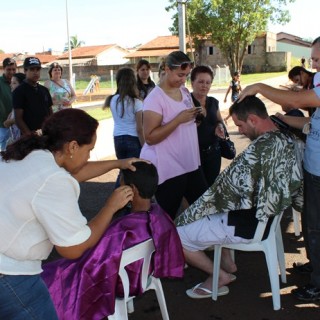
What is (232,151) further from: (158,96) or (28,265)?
(28,265)

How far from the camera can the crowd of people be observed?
1646 mm

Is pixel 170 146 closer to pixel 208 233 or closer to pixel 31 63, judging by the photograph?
pixel 208 233

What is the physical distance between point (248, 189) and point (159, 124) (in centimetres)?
90

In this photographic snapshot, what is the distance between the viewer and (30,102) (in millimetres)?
5145

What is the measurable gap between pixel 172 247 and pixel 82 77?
41187mm

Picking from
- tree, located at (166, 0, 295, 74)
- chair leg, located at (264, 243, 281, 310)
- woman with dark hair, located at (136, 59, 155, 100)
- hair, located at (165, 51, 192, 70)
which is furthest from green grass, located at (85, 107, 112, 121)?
tree, located at (166, 0, 295, 74)

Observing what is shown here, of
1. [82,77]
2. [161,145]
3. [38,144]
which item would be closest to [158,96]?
[161,145]

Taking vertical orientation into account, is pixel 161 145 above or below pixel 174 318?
above

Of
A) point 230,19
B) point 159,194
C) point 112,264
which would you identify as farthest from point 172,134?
point 230,19

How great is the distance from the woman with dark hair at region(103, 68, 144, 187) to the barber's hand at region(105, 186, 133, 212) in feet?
9.41

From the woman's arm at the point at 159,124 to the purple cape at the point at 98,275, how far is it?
1.03 m

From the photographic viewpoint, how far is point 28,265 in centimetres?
172

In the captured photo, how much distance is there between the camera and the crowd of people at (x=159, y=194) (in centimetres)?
165

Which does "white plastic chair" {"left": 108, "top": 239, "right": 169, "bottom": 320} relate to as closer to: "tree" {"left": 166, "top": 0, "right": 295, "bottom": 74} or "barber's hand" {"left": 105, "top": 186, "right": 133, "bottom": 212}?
"barber's hand" {"left": 105, "top": 186, "right": 133, "bottom": 212}
